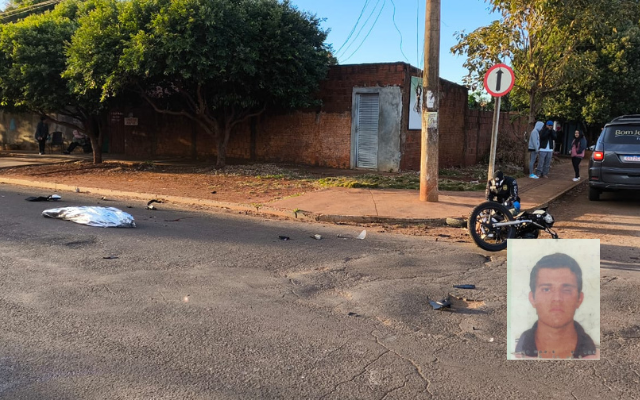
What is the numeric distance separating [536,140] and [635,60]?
Answer: 46.6 ft

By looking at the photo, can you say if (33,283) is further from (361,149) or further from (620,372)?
(361,149)

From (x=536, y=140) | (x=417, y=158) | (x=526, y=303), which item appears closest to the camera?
(x=526, y=303)

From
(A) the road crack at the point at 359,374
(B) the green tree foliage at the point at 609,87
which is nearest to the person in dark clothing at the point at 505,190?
(A) the road crack at the point at 359,374

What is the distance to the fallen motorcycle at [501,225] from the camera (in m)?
6.89

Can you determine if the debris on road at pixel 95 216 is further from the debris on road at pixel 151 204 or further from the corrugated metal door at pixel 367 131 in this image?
the corrugated metal door at pixel 367 131

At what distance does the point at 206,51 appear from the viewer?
13844 millimetres

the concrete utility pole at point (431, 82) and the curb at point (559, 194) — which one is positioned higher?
the concrete utility pole at point (431, 82)

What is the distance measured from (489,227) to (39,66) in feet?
49.0

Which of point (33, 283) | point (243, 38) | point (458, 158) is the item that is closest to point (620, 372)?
point (33, 283)

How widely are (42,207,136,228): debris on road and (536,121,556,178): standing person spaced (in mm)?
12445

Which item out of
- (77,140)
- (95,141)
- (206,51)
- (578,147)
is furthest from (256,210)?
(77,140)

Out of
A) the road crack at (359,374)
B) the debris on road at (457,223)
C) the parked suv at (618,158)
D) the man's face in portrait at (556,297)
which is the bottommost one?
the road crack at (359,374)

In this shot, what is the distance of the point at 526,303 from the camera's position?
244 cm

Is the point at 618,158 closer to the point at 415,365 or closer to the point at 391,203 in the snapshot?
the point at 391,203
